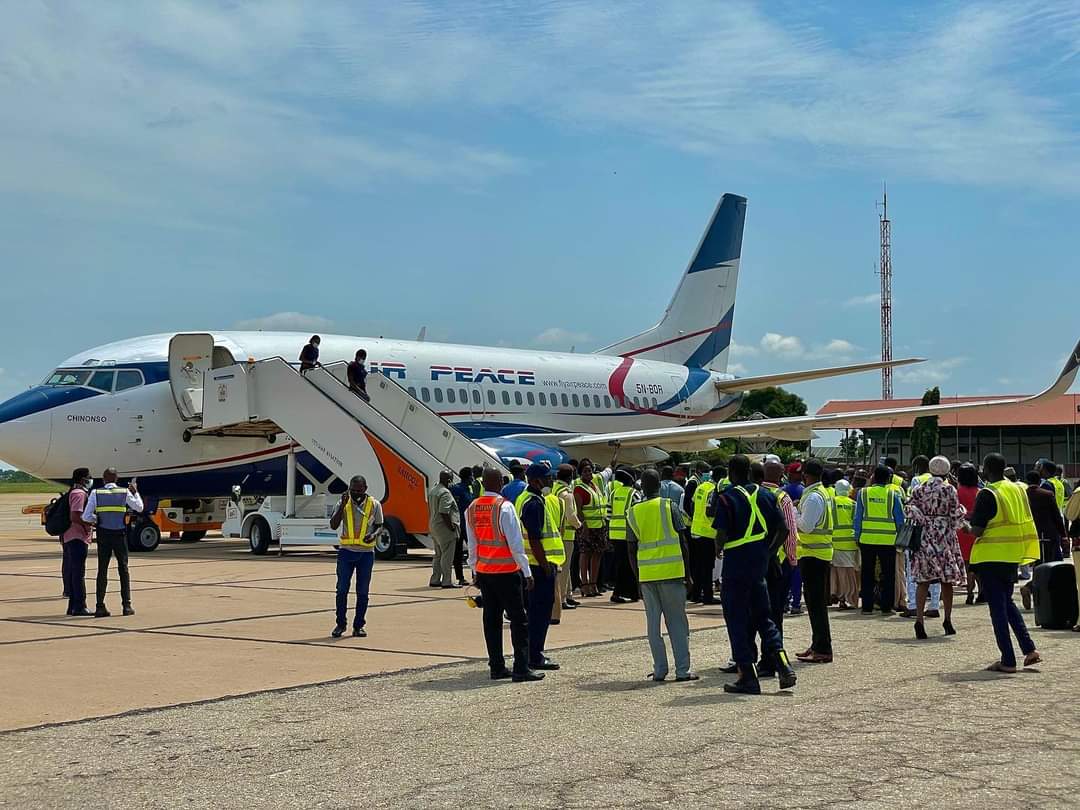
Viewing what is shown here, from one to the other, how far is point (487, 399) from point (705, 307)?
10.5m

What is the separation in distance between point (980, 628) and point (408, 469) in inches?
428

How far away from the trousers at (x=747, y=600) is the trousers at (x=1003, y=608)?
1748mm

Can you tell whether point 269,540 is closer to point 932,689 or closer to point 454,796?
point 932,689

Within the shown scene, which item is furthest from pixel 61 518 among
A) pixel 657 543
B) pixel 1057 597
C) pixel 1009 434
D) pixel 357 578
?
pixel 1009 434

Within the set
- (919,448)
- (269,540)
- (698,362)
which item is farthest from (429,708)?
(919,448)

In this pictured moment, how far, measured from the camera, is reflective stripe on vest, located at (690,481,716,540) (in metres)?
13.3

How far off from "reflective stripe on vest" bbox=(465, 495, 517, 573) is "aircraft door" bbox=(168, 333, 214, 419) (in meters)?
14.6

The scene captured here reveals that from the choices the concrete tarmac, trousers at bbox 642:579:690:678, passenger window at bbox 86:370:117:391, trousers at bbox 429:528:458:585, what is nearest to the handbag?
the concrete tarmac

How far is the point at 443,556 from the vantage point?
55.1 ft

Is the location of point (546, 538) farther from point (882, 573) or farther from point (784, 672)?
point (882, 573)

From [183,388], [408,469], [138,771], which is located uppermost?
[183,388]

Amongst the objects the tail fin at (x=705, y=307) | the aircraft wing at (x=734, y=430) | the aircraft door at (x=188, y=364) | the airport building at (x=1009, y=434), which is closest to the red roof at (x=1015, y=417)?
the airport building at (x=1009, y=434)

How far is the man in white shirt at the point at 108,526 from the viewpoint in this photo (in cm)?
1351

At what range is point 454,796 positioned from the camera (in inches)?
237
